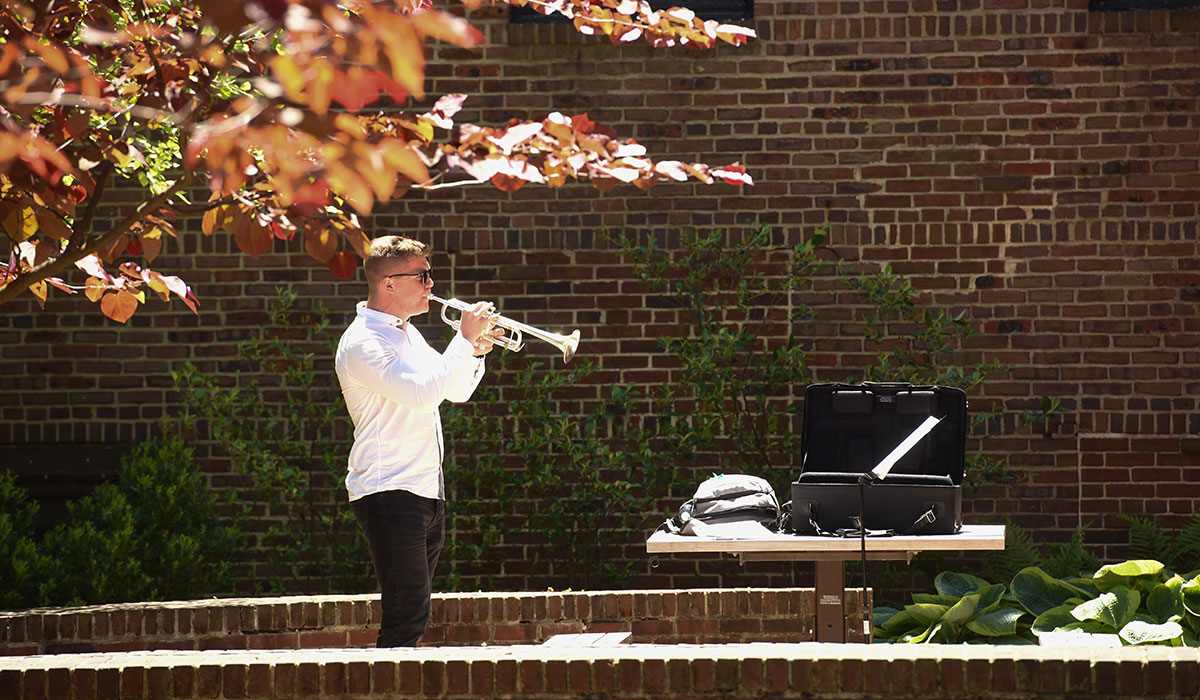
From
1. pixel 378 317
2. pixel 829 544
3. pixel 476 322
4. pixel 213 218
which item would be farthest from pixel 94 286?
pixel 829 544

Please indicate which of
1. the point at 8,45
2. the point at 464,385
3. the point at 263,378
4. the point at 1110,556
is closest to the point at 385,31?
the point at 8,45

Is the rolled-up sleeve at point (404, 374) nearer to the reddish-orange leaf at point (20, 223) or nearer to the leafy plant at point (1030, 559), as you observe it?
the reddish-orange leaf at point (20, 223)

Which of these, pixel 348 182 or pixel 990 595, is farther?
pixel 990 595

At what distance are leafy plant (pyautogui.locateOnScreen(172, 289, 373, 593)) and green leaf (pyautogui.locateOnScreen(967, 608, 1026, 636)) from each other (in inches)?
117

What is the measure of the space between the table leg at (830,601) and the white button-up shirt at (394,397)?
4.44 feet

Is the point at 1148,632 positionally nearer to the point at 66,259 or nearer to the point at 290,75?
the point at 66,259

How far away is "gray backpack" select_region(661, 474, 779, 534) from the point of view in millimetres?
4500

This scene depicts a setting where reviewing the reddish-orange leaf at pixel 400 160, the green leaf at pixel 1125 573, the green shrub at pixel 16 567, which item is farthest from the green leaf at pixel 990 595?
the reddish-orange leaf at pixel 400 160

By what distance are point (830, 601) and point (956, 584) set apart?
5.69 feet

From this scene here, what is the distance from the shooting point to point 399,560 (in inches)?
156

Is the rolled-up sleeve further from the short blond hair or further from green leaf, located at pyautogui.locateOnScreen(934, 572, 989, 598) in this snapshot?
green leaf, located at pyautogui.locateOnScreen(934, 572, 989, 598)

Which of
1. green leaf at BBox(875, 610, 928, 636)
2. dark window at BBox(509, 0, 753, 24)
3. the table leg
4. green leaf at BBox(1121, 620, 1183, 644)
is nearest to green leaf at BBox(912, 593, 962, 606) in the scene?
green leaf at BBox(875, 610, 928, 636)

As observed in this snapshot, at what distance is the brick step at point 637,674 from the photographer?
2838mm

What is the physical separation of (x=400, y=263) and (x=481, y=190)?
2750mm
